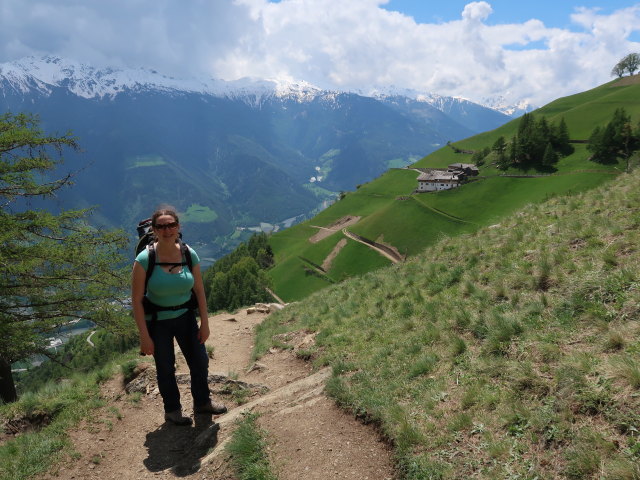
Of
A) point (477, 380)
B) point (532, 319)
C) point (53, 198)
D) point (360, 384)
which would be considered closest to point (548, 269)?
point (532, 319)

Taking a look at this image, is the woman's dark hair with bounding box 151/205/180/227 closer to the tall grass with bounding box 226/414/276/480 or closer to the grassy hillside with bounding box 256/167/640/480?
the tall grass with bounding box 226/414/276/480

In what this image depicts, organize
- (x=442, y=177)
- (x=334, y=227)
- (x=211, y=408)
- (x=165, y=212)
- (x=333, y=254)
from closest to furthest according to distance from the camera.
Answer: (x=165, y=212), (x=211, y=408), (x=333, y=254), (x=442, y=177), (x=334, y=227)

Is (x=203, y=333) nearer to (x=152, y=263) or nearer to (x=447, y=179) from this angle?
(x=152, y=263)

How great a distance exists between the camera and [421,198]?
98.8 meters

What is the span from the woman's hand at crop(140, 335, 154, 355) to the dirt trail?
203cm

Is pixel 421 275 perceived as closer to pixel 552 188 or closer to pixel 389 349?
pixel 389 349

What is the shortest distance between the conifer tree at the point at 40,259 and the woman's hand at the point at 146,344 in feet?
26.5

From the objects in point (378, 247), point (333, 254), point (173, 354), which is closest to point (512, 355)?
point (173, 354)

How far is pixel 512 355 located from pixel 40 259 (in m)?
15.0

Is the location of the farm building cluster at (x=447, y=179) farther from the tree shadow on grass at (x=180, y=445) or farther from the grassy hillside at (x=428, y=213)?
the tree shadow on grass at (x=180, y=445)

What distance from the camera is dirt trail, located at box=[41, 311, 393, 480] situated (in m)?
5.48

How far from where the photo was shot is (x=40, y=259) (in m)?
12.6

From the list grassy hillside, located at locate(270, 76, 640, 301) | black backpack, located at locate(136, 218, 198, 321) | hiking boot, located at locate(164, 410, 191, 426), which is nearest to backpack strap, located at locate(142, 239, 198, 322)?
black backpack, located at locate(136, 218, 198, 321)

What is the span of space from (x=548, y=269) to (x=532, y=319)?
226cm
